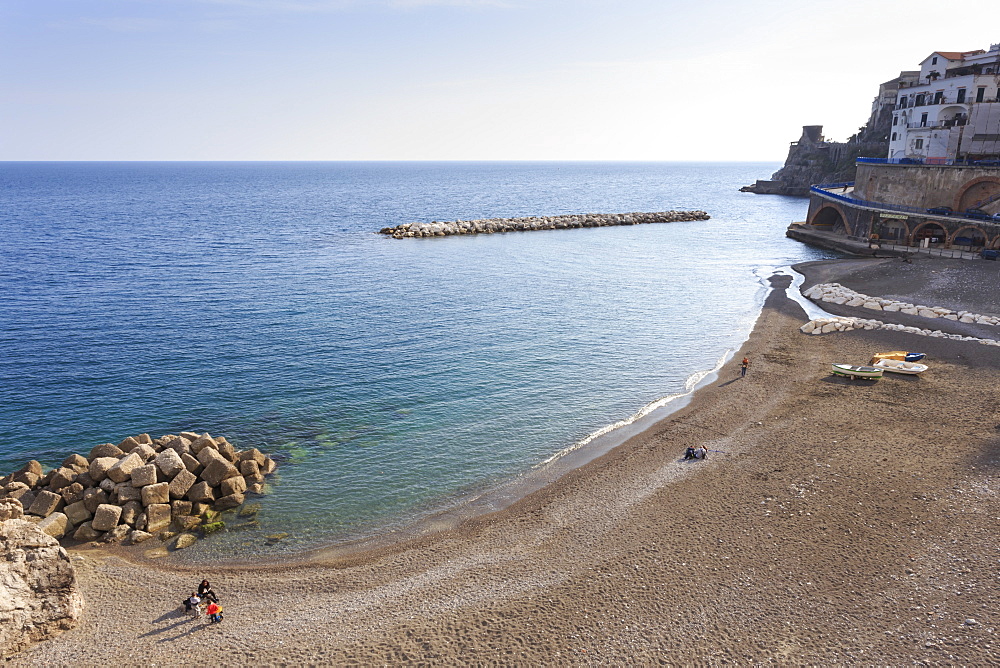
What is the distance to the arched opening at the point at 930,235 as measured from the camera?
7888 centimetres

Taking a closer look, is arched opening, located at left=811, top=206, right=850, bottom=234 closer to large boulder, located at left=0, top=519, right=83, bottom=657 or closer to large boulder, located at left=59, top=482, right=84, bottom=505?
large boulder, located at left=59, top=482, right=84, bottom=505

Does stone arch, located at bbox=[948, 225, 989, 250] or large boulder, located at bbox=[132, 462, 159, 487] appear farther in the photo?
stone arch, located at bbox=[948, 225, 989, 250]

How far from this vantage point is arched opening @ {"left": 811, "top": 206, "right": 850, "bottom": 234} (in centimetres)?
10431

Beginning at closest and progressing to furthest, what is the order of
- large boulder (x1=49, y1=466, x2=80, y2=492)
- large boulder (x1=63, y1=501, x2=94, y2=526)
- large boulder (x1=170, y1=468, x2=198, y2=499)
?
large boulder (x1=63, y1=501, x2=94, y2=526)
large boulder (x1=49, y1=466, x2=80, y2=492)
large boulder (x1=170, y1=468, x2=198, y2=499)

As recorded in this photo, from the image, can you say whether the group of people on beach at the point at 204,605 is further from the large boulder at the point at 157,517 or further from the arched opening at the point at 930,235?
the arched opening at the point at 930,235

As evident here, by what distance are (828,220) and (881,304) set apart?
5852 centimetres

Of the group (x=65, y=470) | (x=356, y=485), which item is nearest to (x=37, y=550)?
(x=65, y=470)

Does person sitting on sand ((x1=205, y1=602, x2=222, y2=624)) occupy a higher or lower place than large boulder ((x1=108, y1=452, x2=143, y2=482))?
lower

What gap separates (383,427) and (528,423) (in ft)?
28.5

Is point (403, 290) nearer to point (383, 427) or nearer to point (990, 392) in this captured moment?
point (383, 427)

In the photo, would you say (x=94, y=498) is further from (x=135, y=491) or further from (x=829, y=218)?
(x=829, y=218)

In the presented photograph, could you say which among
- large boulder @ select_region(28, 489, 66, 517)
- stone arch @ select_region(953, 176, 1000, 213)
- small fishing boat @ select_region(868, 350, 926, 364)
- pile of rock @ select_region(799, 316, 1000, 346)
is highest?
stone arch @ select_region(953, 176, 1000, 213)

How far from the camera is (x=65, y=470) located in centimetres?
2808

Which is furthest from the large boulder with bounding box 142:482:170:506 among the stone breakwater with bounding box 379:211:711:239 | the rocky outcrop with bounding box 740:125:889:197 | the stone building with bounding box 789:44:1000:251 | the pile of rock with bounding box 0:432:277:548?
the rocky outcrop with bounding box 740:125:889:197
